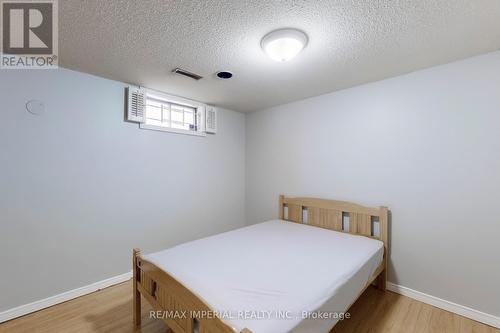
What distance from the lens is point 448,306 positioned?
1.99 meters

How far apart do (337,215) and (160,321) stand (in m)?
2.09

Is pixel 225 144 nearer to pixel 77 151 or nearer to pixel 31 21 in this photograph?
pixel 77 151

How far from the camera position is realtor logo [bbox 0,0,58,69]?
136cm

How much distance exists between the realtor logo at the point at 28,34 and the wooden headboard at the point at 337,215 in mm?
2870

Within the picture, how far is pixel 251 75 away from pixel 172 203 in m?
1.90

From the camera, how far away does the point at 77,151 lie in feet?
7.27

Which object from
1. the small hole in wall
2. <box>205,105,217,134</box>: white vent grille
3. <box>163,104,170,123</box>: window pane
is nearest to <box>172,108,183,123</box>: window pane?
<box>163,104,170,123</box>: window pane

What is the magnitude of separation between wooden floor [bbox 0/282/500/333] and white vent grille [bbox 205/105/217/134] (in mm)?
2259

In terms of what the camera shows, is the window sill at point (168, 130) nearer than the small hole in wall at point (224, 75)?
No

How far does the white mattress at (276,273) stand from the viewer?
1.14m

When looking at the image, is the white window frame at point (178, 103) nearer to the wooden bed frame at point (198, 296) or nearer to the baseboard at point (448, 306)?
the wooden bed frame at point (198, 296)

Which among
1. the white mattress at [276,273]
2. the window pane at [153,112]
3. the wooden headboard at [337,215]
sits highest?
the window pane at [153,112]

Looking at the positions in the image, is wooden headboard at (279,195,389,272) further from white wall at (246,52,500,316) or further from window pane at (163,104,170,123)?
window pane at (163,104,170,123)

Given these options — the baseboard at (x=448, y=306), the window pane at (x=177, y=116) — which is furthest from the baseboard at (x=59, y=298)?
the baseboard at (x=448, y=306)
